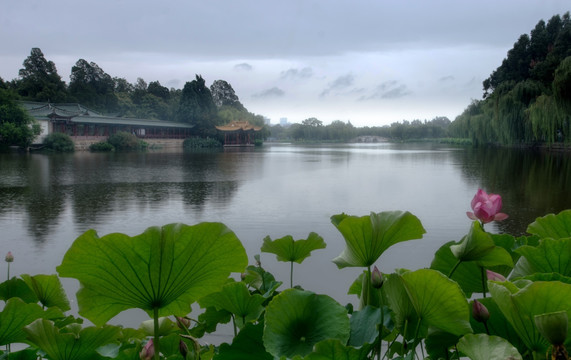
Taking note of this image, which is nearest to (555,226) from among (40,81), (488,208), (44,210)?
(488,208)

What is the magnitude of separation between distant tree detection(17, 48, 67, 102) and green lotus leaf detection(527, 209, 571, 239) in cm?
3986

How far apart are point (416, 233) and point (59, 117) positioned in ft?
→ 96.3

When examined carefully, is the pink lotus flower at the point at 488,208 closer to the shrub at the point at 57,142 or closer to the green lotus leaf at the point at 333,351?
the green lotus leaf at the point at 333,351

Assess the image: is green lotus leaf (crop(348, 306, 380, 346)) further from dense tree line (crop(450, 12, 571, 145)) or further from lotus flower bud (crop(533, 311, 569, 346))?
dense tree line (crop(450, 12, 571, 145))

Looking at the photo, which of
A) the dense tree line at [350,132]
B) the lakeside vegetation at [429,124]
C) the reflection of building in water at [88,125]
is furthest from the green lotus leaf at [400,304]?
the dense tree line at [350,132]

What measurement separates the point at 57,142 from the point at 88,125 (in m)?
3.84

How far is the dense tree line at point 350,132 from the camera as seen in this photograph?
65.8 meters

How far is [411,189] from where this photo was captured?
8648 millimetres

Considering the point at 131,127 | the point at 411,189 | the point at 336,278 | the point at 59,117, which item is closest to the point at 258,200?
the point at 411,189

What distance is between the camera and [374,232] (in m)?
0.67

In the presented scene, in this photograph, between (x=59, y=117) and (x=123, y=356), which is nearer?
(x=123, y=356)

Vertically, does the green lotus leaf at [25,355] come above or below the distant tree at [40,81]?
below

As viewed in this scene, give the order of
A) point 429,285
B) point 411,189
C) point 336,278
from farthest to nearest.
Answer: point 411,189, point 336,278, point 429,285

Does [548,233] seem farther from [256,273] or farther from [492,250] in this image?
[256,273]
